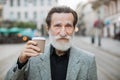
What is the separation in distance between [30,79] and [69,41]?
1.40 feet

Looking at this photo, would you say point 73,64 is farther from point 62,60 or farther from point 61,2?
point 61,2

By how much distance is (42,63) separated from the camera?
337 centimetres

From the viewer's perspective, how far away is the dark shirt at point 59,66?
336 centimetres

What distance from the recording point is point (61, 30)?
331 centimetres

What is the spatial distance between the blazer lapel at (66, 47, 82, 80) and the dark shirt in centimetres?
4

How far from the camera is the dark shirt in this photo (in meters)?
3.36

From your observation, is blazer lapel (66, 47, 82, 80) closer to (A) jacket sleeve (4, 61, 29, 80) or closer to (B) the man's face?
(B) the man's face

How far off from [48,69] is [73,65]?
196 millimetres

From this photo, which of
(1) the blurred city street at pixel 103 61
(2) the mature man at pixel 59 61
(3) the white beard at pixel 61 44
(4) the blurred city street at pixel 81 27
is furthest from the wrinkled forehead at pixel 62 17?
(4) the blurred city street at pixel 81 27

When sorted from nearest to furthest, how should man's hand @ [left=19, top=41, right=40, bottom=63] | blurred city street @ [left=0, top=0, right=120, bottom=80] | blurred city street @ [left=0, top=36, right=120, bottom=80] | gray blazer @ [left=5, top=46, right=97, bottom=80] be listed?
man's hand @ [left=19, top=41, right=40, bottom=63]
gray blazer @ [left=5, top=46, right=97, bottom=80]
blurred city street @ [left=0, top=36, right=120, bottom=80]
blurred city street @ [left=0, top=0, right=120, bottom=80]

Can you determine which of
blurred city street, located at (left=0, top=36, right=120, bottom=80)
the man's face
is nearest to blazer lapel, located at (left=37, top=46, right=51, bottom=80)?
the man's face

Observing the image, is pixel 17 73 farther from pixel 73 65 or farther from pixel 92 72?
pixel 92 72

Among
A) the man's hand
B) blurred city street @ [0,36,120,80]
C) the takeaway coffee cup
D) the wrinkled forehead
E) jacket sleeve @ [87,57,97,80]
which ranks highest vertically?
the wrinkled forehead

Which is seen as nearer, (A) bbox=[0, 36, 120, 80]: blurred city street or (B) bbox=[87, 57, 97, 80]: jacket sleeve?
(B) bbox=[87, 57, 97, 80]: jacket sleeve
